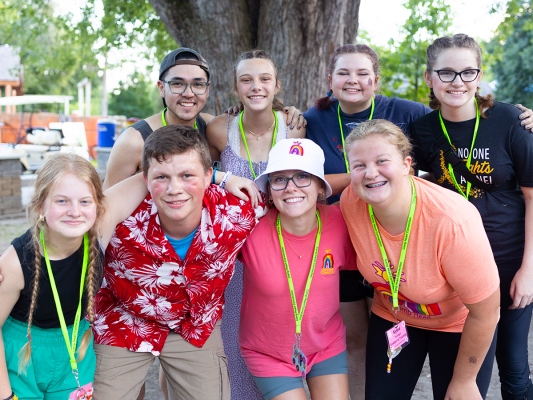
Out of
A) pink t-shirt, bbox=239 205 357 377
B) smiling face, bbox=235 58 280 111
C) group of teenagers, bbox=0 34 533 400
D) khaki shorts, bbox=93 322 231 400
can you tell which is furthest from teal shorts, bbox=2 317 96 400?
smiling face, bbox=235 58 280 111

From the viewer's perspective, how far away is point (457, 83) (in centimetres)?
280

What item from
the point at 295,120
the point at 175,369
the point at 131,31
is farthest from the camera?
the point at 131,31

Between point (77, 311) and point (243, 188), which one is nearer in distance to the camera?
point (77, 311)

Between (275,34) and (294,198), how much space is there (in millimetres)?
3354

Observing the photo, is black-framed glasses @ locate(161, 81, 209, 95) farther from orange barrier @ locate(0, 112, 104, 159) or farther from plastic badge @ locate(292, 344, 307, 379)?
orange barrier @ locate(0, 112, 104, 159)

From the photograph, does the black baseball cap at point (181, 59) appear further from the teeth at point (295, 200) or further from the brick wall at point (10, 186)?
the brick wall at point (10, 186)

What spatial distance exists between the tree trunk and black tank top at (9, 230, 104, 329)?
3490mm

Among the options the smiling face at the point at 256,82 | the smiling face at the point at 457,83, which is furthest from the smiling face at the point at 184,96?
the smiling face at the point at 457,83

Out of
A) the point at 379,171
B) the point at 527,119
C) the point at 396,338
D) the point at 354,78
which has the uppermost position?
the point at 354,78

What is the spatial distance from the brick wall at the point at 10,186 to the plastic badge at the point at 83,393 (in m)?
9.21

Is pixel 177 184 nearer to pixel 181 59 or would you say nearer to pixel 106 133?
pixel 181 59

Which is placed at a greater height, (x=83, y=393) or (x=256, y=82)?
(x=256, y=82)

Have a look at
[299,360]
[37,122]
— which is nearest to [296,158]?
[299,360]

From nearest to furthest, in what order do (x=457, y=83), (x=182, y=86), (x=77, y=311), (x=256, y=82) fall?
1. (x=77, y=311)
2. (x=457, y=83)
3. (x=256, y=82)
4. (x=182, y=86)
